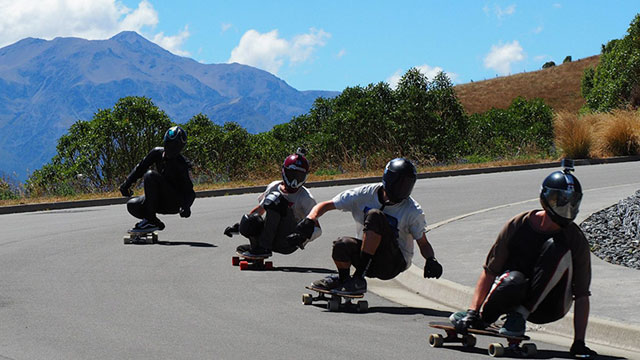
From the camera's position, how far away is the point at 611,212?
499 inches

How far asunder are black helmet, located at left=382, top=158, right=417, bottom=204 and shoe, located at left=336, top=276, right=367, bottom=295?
802mm

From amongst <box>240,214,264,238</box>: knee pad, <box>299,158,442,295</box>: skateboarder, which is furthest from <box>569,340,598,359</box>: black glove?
<box>240,214,264,238</box>: knee pad

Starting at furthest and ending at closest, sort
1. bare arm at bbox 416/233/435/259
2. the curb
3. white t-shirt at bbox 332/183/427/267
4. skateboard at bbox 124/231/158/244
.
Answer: the curb, skateboard at bbox 124/231/158/244, white t-shirt at bbox 332/183/427/267, bare arm at bbox 416/233/435/259

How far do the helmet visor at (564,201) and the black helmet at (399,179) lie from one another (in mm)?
1738

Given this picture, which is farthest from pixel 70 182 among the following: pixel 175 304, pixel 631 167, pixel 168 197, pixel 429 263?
pixel 429 263

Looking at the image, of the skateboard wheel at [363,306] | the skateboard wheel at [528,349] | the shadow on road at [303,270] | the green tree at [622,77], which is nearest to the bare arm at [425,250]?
the skateboard wheel at [363,306]

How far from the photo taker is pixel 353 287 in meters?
7.68

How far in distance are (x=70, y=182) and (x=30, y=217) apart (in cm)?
715

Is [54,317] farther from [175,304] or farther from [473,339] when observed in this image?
[473,339]

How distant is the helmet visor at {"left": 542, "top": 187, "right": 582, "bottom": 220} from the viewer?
580 cm

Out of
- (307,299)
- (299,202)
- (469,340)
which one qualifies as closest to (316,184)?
(299,202)

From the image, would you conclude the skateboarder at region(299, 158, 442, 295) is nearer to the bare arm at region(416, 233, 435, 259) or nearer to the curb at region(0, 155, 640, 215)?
the bare arm at region(416, 233, 435, 259)

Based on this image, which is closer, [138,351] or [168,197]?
[138,351]

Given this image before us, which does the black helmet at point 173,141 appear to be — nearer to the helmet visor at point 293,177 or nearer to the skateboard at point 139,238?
the skateboard at point 139,238
